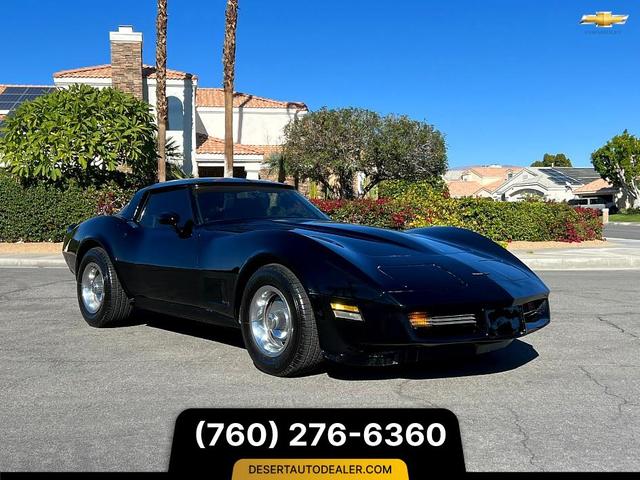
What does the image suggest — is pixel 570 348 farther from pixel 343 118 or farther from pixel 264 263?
pixel 343 118

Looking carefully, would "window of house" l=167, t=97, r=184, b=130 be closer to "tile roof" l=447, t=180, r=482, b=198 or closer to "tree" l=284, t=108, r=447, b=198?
"tree" l=284, t=108, r=447, b=198

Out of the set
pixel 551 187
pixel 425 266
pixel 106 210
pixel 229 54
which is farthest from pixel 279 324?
pixel 551 187

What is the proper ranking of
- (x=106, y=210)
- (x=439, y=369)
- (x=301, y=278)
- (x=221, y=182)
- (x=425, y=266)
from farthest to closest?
(x=106, y=210), (x=221, y=182), (x=439, y=369), (x=425, y=266), (x=301, y=278)

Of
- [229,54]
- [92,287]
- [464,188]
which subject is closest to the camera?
[92,287]

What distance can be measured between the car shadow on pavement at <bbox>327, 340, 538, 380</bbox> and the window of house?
2973 centimetres

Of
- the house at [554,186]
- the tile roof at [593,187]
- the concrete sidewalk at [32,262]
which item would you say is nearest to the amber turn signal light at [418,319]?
the concrete sidewalk at [32,262]

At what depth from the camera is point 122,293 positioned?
6398mm

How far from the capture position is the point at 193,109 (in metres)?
33.3

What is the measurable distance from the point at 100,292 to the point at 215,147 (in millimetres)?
27704

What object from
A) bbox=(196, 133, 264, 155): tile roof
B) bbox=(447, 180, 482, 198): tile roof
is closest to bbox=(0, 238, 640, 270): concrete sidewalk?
bbox=(196, 133, 264, 155): tile roof

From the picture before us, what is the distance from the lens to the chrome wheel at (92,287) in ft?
21.8

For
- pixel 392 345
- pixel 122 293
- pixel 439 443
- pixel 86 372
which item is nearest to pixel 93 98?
pixel 122 293

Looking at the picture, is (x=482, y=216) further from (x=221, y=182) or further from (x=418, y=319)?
(x=418, y=319)

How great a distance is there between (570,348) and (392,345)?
7.60 ft
